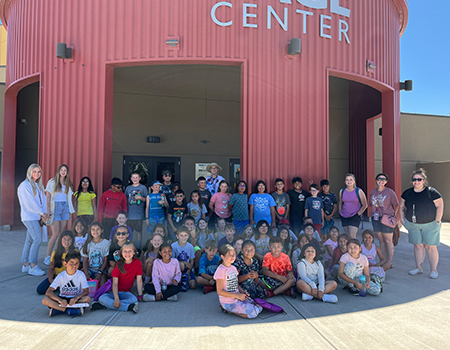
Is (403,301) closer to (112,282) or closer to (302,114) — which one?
(112,282)

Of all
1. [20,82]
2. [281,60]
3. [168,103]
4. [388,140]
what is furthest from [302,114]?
[20,82]

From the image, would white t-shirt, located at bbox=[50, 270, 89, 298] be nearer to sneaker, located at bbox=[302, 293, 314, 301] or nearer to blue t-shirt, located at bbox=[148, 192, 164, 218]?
blue t-shirt, located at bbox=[148, 192, 164, 218]

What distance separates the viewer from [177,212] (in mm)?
5754

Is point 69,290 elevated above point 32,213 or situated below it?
below

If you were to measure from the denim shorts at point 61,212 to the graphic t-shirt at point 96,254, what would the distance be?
135cm

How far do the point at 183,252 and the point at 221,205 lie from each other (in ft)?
4.76

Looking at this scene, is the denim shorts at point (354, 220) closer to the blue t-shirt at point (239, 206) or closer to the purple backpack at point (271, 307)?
the blue t-shirt at point (239, 206)

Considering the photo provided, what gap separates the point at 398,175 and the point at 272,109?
13.9 feet

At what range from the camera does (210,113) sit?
38.8ft

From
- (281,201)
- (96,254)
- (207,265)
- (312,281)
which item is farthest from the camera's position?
(281,201)

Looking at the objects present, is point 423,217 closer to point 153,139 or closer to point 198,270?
point 198,270

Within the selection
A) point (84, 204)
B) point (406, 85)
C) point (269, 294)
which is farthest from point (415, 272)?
point (84, 204)

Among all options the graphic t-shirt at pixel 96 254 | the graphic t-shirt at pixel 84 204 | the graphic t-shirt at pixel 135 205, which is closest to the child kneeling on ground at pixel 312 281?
the graphic t-shirt at pixel 96 254

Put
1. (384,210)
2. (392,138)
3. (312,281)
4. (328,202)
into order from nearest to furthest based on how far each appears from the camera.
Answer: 1. (312,281)
2. (384,210)
3. (328,202)
4. (392,138)
